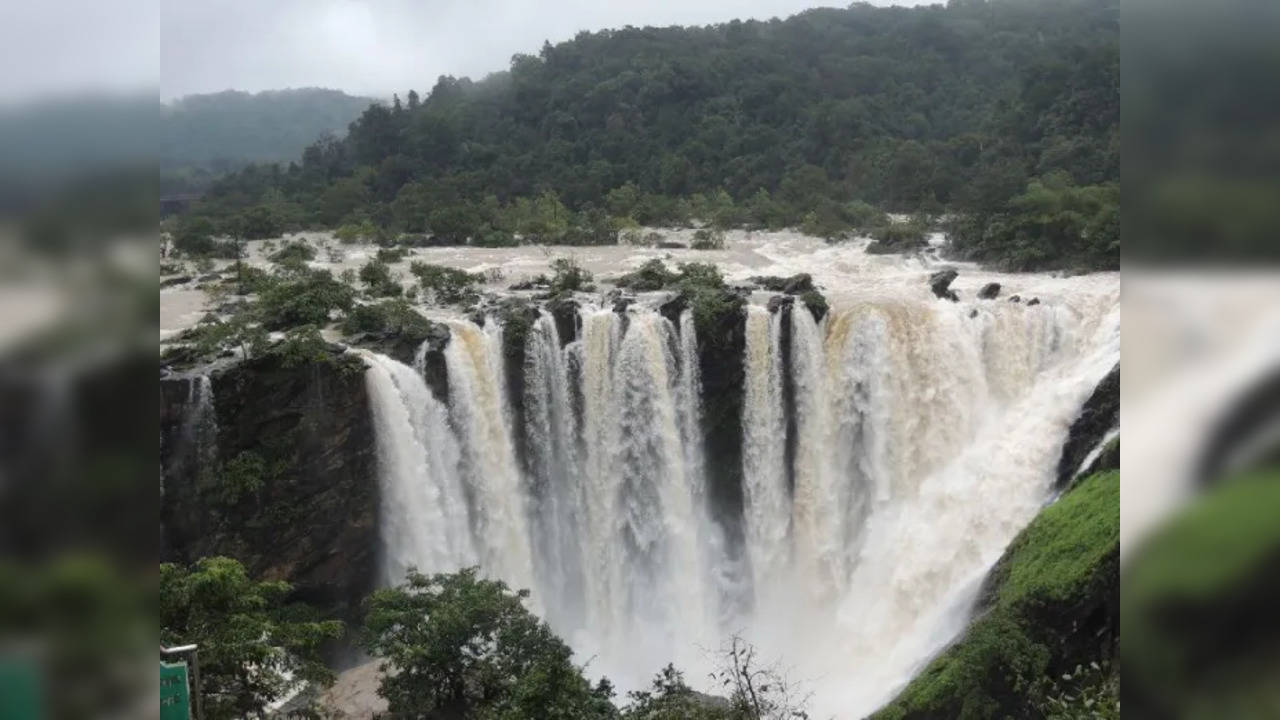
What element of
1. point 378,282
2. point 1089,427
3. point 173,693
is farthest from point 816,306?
point 173,693

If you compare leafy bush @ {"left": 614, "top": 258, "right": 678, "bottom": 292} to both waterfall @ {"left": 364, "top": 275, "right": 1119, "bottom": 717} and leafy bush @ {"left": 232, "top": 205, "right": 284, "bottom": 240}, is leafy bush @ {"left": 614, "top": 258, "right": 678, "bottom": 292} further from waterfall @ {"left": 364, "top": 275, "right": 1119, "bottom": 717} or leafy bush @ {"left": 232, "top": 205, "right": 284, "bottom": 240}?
leafy bush @ {"left": 232, "top": 205, "right": 284, "bottom": 240}

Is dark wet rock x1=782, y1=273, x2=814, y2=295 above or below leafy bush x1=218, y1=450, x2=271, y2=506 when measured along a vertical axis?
above

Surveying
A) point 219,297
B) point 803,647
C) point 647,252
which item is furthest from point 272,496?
point 647,252

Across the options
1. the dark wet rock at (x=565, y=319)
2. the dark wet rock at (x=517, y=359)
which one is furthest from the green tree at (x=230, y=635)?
the dark wet rock at (x=565, y=319)

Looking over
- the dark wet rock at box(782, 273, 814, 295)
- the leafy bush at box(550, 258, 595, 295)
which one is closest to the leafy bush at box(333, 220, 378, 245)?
the leafy bush at box(550, 258, 595, 295)

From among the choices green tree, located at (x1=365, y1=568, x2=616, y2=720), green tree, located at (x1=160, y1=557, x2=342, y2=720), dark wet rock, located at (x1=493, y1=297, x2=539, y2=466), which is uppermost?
dark wet rock, located at (x1=493, y1=297, x2=539, y2=466)

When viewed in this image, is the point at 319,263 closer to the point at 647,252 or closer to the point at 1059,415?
the point at 647,252
